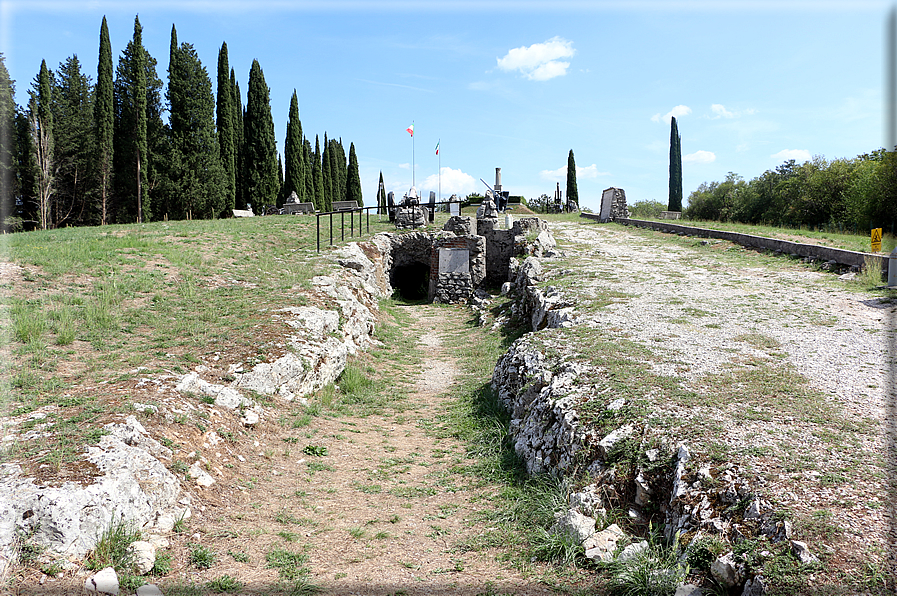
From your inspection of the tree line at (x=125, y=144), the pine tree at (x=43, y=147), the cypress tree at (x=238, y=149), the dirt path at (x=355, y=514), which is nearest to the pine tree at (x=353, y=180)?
the cypress tree at (x=238, y=149)

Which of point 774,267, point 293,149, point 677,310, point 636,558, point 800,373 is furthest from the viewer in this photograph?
point 293,149

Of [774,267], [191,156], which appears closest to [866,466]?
[774,267]

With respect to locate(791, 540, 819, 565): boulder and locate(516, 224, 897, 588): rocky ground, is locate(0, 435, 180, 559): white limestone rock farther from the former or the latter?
locate(791, 540, 819, 565): boulder

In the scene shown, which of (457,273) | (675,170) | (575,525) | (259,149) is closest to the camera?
(575,525)

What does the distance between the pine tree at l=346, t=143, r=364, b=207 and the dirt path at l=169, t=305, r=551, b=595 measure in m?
48.2

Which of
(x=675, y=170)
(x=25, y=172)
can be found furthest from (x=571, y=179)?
(x=25, y=172)

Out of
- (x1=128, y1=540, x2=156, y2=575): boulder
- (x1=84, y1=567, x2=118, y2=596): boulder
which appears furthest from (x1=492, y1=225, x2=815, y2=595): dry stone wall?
(x1=84, y1=567, x2=118, y2=596): boulder

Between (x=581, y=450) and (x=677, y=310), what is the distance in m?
5.58

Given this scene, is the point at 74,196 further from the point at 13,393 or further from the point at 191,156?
the point at 13,393

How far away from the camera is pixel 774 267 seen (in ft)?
45.7

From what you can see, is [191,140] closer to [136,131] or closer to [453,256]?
[136,131]

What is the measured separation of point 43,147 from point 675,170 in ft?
137

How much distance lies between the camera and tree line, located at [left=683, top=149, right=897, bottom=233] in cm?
1932

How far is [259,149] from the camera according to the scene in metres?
35.3
